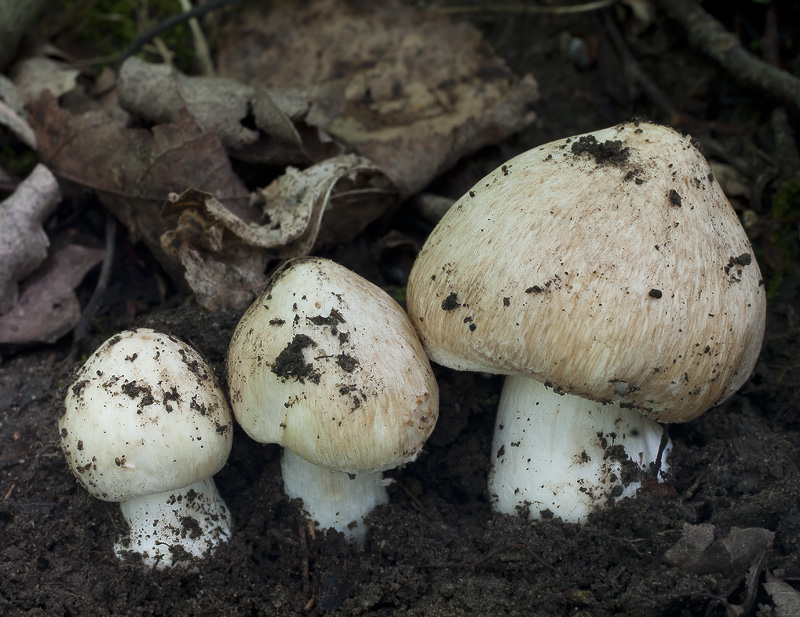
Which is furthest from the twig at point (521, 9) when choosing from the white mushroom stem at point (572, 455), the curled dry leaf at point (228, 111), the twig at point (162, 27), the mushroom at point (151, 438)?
the mushroom at point (151, 438)

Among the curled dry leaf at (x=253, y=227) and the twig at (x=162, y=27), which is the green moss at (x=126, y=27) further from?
the curled dry leaf at (x=253, y=227)

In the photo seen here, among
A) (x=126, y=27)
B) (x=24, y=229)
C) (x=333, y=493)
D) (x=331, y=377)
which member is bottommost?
(x=333, y=493)

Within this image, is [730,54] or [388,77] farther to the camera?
[388,77]

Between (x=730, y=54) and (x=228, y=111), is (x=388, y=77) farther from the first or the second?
(x=730, y=54)

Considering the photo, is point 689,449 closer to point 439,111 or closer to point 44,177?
Answer: point 439,111

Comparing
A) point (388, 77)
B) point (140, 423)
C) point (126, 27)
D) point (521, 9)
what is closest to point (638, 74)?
point (521, 9)

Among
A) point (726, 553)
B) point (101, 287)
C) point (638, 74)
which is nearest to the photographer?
point (726, 553)
